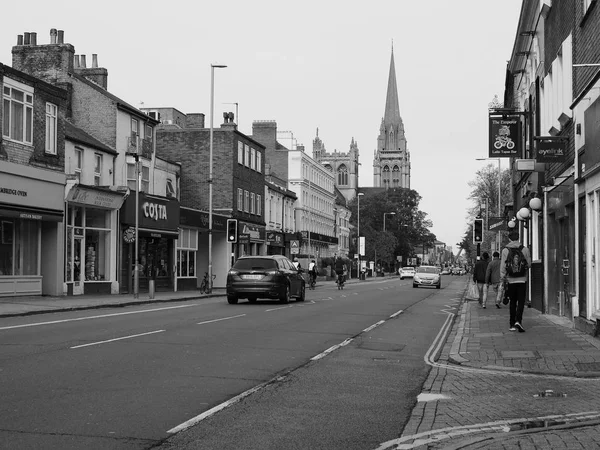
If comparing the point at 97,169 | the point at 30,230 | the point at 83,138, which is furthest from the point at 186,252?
the point at 30,230

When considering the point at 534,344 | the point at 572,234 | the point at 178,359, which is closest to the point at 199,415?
the point at 178,359

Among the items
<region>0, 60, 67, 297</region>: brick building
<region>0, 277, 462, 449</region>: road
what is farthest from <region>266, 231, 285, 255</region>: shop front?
<region>0, 277, 462, 449</region>: road

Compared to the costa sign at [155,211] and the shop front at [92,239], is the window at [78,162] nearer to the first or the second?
the shop front at [92,239]

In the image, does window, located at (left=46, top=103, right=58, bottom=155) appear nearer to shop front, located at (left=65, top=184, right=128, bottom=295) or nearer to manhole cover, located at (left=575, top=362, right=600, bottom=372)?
shop front, located at (left=65, top=184, right=128, bottom=295)

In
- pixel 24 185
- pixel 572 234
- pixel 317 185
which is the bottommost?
pixel 572 234

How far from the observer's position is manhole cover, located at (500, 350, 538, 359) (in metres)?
12.1

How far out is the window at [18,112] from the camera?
88.6 feet

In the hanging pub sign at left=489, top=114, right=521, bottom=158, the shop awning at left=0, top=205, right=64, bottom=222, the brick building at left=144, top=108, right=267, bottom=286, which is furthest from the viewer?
the brick building at left=144, top=108, right=267, bottom=286

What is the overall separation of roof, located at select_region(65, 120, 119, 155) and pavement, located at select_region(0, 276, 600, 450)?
39.0ft

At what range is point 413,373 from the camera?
1083 centimetres

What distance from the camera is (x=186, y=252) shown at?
4462 cm

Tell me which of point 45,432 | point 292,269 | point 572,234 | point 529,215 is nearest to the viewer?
point 45,432

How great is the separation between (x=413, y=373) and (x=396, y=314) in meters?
12.7

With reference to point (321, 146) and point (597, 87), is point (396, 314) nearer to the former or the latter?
point (597, 87)
